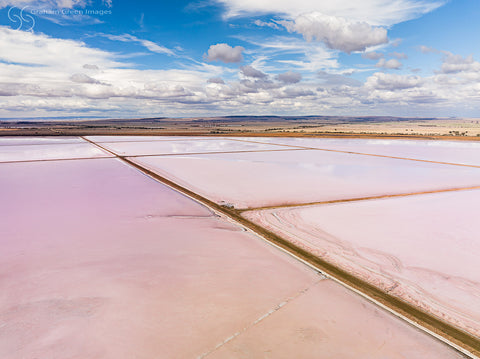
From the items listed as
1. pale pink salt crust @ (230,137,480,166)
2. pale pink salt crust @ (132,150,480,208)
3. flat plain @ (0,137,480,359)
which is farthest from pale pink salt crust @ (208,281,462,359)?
pale pink salt crust @ (230,137,480,166)

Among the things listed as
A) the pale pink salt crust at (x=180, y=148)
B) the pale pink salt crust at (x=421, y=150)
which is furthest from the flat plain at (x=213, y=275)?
the pale pink salt crust at (x=180, y=148)

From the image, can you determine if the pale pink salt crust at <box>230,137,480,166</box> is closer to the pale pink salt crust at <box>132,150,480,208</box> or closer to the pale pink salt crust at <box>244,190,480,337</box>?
the pale pink salt crust at <box>132,150,480,208</box>

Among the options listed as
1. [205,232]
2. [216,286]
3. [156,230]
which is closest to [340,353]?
[216,286]

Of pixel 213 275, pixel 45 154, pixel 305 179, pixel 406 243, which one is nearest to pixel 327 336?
pixel 213 275

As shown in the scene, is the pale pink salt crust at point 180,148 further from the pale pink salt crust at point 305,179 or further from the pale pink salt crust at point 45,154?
the pale pink salt crust at point 305,179

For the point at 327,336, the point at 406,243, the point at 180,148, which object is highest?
the point at 180,148

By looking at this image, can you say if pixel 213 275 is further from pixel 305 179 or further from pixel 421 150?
pixel 421 150

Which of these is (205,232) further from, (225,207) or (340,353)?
(340,353)
